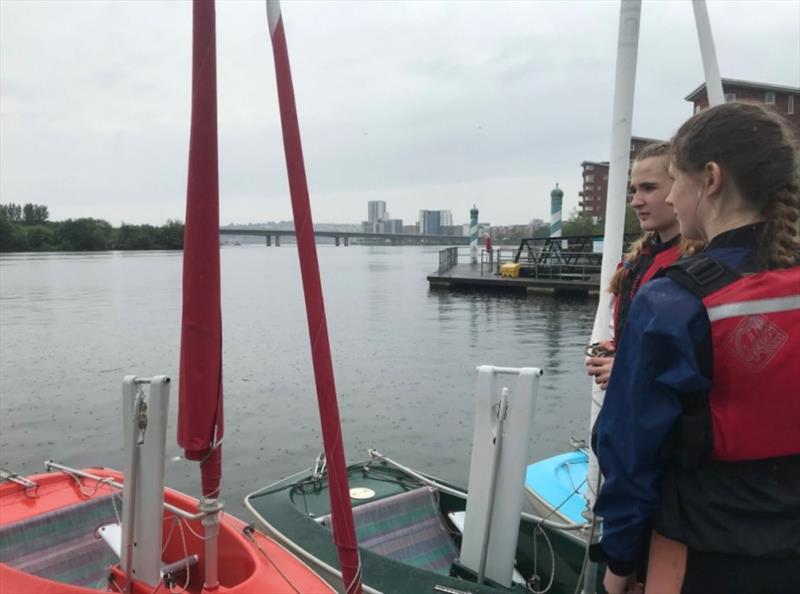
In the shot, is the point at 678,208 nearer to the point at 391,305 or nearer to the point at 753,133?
the point at 753,133

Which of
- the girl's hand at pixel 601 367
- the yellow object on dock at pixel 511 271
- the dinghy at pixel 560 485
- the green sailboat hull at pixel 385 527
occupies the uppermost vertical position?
the girl's hand at pixel 601 367

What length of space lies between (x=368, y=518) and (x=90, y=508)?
1.99m

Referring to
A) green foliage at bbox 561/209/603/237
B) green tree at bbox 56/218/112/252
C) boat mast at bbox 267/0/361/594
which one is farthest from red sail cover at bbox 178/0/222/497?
green tree at bbox 56/218/112/252

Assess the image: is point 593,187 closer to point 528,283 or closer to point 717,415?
point 528,283

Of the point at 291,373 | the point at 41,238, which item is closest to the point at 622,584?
the point at 291,373

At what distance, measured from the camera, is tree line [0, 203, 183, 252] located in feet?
424

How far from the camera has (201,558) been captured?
13.5 ft

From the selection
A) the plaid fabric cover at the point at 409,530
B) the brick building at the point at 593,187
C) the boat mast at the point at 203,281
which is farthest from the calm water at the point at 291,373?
the brick building at the point at 593,187

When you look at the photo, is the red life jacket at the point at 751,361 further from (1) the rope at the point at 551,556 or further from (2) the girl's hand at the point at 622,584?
(1) the rope at the point at 551,556

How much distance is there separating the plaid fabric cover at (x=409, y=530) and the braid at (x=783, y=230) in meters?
3.74

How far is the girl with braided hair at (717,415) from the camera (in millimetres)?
1463

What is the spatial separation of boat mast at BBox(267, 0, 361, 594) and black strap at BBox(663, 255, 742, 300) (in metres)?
1.50

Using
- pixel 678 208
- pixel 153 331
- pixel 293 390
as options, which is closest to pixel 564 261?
pixel 153 331

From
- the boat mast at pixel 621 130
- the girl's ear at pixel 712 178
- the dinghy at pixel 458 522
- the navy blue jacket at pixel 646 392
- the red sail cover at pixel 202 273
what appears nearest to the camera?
the navy blue jacket at pixel 646 392
